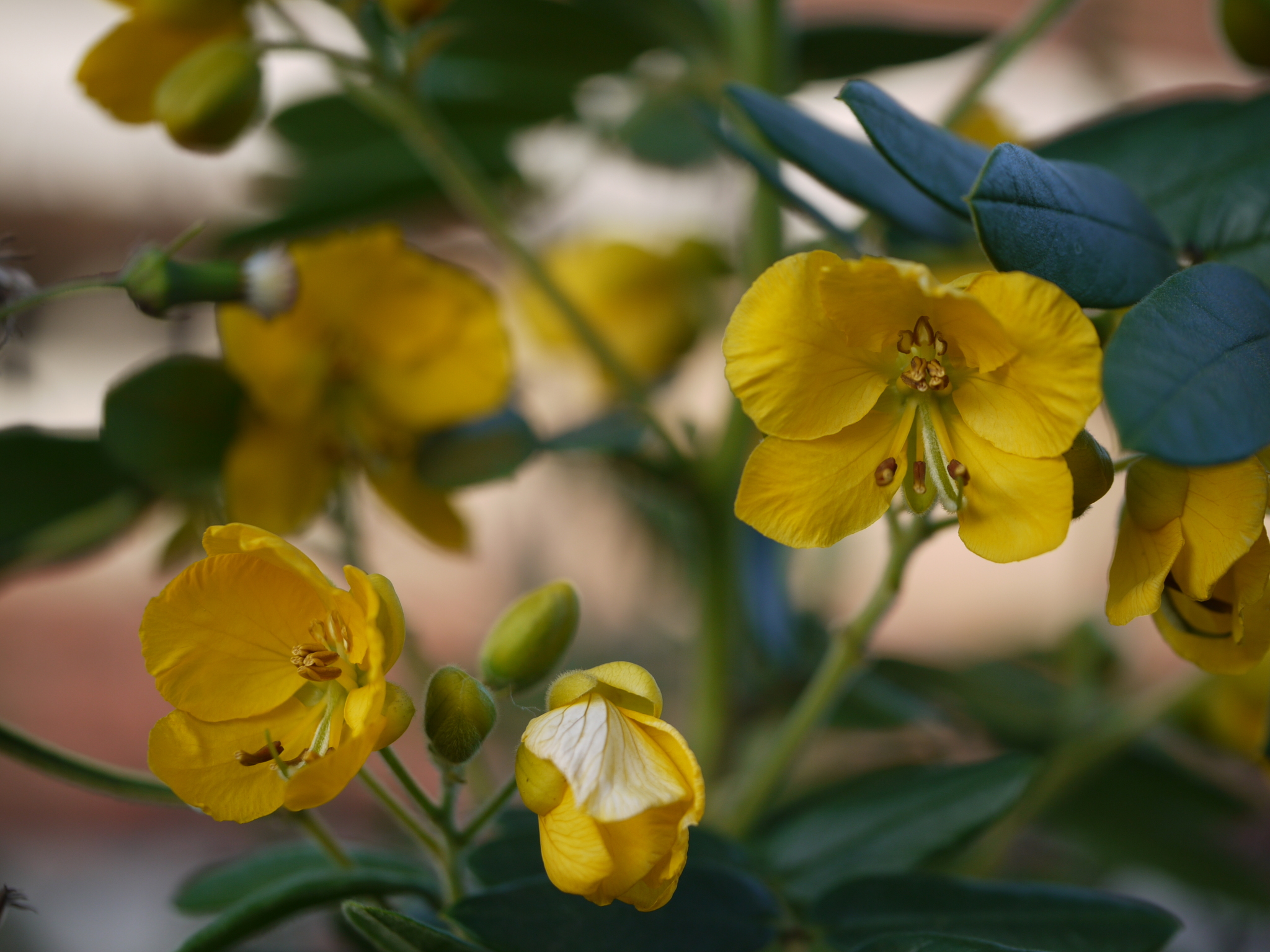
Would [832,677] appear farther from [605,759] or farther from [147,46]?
[147,46]

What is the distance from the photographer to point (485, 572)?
7.23 feet

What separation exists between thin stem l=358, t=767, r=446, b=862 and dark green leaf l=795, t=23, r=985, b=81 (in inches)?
20.6

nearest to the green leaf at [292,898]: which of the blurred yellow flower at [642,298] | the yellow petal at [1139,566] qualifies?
the yellow petal at [1139,566]

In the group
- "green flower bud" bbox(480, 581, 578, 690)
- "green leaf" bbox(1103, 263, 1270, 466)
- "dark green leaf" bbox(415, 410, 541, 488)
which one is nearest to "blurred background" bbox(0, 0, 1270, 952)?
"dark green leaf" bbox(415, 410, 541, 488)

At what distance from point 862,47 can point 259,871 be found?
575 mm

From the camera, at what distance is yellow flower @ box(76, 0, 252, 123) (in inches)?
18.6

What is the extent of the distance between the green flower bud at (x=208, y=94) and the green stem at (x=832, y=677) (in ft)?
1.10

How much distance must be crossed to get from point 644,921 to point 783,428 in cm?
17

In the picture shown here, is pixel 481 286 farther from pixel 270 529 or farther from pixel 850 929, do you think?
pixel 850 929

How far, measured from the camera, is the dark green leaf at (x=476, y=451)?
503 millimetres

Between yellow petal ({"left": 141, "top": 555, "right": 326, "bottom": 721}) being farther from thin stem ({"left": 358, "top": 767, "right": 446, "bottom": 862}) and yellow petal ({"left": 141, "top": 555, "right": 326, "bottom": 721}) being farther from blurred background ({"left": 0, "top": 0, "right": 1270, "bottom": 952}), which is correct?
blurred background ({"left": 0, "top": 0, "right": 1270, "bottom": 952})

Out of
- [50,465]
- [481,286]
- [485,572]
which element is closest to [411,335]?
[481,286]

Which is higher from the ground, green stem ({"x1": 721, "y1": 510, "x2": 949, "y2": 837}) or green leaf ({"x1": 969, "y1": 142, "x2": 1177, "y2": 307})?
green leaf ({"x1": 969, "y1": 142, "x2": 1177, "y2": 307})

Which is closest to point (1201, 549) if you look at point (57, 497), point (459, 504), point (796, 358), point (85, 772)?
point (796, 358)
